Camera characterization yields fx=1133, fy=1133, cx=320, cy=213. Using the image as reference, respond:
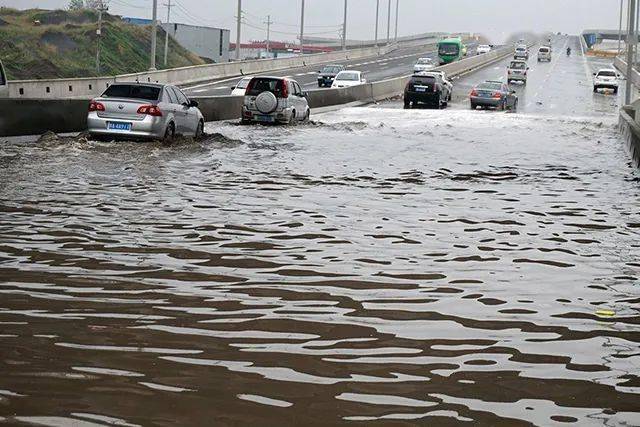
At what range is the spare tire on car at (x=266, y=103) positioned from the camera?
114 feet

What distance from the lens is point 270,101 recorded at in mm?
35031

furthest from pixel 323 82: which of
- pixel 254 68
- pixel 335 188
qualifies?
pixel 335 188

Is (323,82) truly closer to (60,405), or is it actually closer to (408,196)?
(408,196)

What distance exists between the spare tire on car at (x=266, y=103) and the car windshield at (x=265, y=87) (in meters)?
0.44

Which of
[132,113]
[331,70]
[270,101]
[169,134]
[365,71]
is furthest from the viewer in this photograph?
[365,71]

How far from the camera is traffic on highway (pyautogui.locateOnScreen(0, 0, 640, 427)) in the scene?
5.99m

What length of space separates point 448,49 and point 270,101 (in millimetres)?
72650

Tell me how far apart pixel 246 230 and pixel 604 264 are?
3.95 meters

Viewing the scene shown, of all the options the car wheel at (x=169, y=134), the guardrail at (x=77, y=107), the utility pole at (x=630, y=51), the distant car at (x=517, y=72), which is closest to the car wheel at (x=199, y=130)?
the car wheel at (x=169, y=134)

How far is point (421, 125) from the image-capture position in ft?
134

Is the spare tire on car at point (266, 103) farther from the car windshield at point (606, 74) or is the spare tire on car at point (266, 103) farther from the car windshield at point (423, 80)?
the car windshield at point (606, 74)

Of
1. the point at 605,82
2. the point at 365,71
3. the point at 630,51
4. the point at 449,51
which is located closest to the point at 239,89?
the point at 630,51

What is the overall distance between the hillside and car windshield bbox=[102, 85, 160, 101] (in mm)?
42371

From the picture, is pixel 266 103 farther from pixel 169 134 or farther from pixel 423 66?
pixel 423 66
